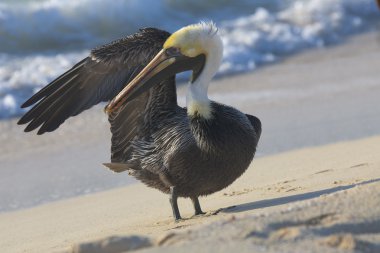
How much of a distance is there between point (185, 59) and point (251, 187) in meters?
1.35

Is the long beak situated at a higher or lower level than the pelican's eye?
lower

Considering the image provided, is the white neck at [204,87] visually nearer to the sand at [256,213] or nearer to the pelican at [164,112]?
the pelican at [164,112]

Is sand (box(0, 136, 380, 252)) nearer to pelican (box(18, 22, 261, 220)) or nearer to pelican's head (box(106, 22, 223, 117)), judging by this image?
pelican (box(18, 22, 261, 220))

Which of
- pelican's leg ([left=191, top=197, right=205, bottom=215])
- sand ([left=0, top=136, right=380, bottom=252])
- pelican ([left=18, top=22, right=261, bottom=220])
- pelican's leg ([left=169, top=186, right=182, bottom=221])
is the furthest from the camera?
pelican's leg ([left=191, top=197, right=205, bottom=215])

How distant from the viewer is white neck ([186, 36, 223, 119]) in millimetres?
6043

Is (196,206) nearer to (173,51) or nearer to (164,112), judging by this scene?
(164,112)

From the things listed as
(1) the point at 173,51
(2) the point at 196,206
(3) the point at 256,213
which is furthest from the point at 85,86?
(3) the point at 256,213

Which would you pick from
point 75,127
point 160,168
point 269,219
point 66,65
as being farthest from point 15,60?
point 269,219

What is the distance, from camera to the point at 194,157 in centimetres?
598

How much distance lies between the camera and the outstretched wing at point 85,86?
6.91m

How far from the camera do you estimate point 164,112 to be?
6566mm

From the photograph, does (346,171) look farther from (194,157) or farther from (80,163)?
(80,163)

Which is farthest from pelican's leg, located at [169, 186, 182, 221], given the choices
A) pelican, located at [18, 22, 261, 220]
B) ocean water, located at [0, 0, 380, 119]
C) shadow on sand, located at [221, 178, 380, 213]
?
ocean water, located at [0, 0, 380, 119]

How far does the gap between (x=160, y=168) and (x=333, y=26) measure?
12552 millimetres
